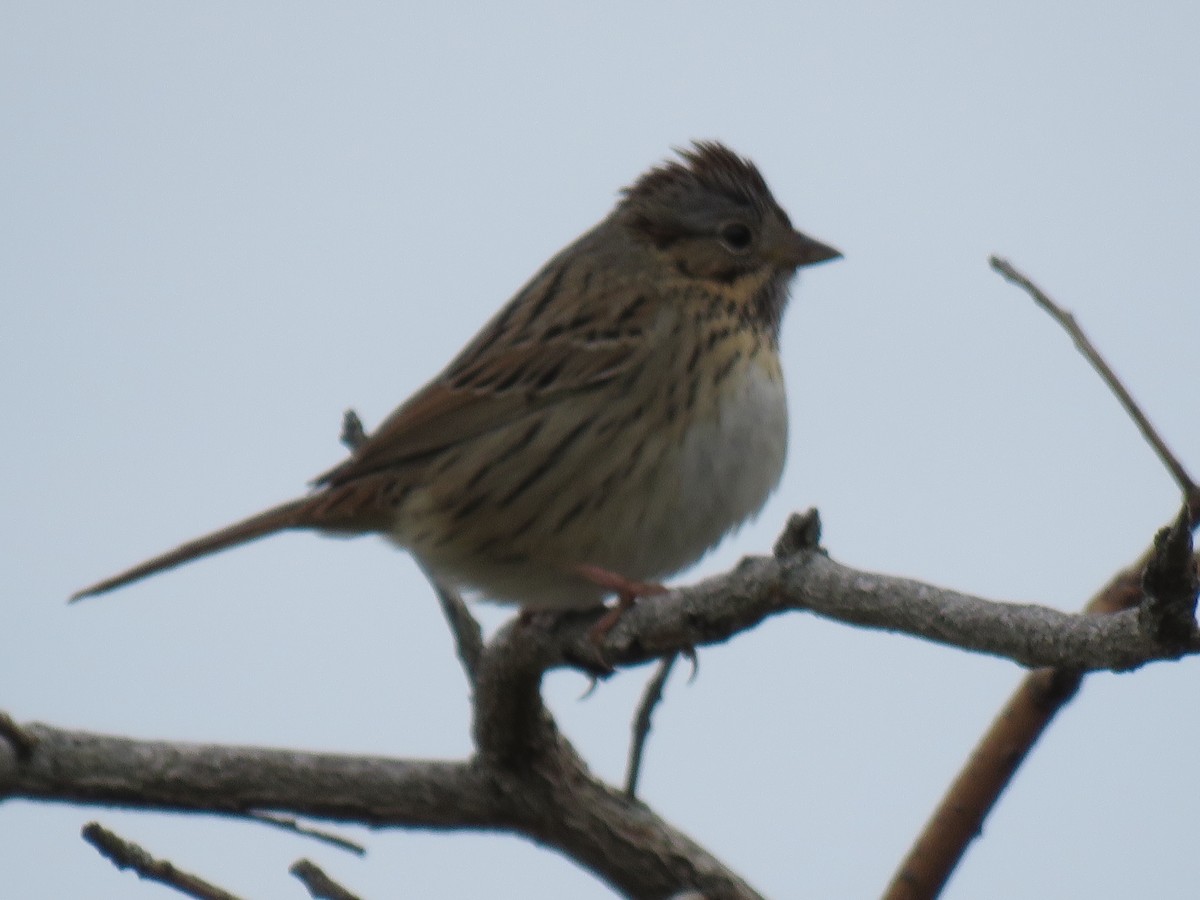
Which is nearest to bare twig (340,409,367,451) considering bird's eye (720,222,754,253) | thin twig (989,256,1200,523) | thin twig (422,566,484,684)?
thin twig (422,566,484,684)

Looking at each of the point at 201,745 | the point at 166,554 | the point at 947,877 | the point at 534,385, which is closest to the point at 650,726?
the point at 947,877

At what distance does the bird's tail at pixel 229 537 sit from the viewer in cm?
554

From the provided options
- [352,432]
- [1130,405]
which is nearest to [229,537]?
[352,432]

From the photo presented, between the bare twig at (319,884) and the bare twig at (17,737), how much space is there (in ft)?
2.23

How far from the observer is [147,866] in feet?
11.1

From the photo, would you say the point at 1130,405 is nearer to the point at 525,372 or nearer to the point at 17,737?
the point at 17,737

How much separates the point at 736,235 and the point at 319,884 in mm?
3014

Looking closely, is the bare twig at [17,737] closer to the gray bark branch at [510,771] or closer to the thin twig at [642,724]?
the gray bark branch at [510,771]

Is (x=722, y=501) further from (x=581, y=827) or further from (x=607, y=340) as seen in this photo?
(x=581, y=827)

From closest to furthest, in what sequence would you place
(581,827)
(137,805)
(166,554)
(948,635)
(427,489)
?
1. (948,635)
2. (137,805)
3. (581,827)
4. (427,489)
5. (166,554)

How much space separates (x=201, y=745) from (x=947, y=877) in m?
1.77

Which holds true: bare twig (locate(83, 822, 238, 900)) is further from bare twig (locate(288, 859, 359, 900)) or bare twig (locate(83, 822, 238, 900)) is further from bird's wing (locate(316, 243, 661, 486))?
bird's wing (locate(316, 243, 661, 486))

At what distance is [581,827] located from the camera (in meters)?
4.24

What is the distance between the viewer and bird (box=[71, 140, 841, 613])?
502cm
